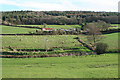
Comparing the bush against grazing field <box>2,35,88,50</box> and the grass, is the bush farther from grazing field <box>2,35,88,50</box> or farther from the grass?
the grass

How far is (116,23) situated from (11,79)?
84.4 m

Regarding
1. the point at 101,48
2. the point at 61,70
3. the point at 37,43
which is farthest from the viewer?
the point at 37,43

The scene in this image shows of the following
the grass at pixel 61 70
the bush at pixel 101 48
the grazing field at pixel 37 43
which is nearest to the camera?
the grass at pixel 61 70

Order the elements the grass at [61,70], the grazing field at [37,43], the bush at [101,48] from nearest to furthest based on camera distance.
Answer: the grass at [61,70], the bush at [101,48], the grazing field at [37,43]

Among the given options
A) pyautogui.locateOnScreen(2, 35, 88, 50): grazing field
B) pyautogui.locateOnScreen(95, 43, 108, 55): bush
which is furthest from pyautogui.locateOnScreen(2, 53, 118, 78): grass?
pyautogui.locateOnScreen(2, 35, 88, 50): grazing field

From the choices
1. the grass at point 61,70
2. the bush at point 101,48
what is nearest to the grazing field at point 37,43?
the bush at point 101,48

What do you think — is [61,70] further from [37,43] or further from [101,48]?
[37,43]

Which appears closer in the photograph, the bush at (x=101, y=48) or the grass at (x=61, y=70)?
the grass at (x=61, y=70)

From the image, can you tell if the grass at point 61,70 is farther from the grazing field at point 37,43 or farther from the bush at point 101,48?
the grazing field at point 37,43

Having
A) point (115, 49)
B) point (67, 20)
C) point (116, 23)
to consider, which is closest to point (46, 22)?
point (67, 20)

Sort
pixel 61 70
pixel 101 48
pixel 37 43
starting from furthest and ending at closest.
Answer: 1. pixel 37 43
2. pixel 101 48
3. pixel 61 70

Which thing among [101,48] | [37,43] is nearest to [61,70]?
[101,48]

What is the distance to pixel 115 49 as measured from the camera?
37281 millimetres

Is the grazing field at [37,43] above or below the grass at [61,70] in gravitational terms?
above
